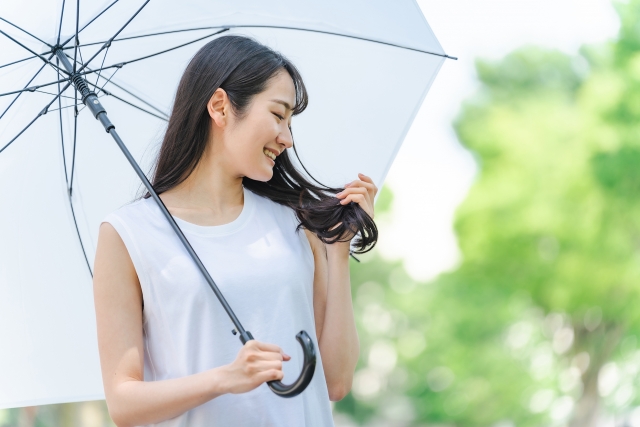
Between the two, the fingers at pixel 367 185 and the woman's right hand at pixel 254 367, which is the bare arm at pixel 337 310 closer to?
the fingers at pixel 367 185

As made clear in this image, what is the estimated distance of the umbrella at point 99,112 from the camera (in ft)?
7.58

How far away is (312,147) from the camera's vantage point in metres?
2.54

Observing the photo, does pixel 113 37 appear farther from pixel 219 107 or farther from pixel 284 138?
pixel 284 138

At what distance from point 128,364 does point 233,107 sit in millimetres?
600

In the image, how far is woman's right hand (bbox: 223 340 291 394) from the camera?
1.55 m

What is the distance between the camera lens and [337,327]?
6.53ft

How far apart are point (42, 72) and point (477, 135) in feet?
46.5

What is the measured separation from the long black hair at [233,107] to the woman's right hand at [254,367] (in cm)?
50

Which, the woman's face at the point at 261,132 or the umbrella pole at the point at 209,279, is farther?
the woman's face at the point at 261,132

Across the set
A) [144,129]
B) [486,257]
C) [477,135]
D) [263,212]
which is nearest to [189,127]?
[263,212]

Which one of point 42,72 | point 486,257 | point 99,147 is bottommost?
point 99,147

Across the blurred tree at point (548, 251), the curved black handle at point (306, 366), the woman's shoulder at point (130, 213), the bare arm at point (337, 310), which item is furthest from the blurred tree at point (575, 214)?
the curved black handle at point (306, 366)

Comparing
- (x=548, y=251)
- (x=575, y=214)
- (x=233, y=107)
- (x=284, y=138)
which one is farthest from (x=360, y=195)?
(x=548, y=251)

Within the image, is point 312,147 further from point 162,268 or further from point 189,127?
point 162,268
